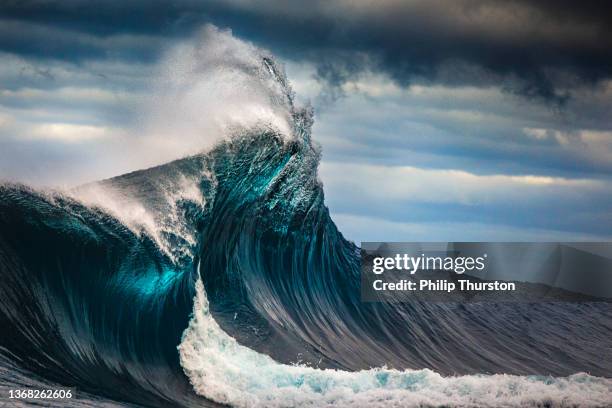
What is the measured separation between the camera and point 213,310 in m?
13.4

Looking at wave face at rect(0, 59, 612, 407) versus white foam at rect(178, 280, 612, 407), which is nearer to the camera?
wave face at rect(0, 59, 612, 407)

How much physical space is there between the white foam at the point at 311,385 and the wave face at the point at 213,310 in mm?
25

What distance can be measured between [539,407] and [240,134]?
616 cm

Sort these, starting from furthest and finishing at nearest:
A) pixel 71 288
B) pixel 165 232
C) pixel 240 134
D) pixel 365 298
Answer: pixel 365 298 < pixel 240 134 < pixel 165 232 < pixel 71 288

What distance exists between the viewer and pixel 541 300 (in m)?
21.4

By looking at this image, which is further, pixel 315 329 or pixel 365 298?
pixel 365 298

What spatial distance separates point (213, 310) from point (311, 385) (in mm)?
2330

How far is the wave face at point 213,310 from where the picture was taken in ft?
36.0

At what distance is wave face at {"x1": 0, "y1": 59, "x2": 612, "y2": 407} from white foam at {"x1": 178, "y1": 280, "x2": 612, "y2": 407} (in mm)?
25

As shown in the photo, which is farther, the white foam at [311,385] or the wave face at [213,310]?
the white foam at [311,385]

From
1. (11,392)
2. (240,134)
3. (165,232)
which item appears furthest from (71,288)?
(240,134)

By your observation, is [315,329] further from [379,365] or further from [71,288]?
[71,288]

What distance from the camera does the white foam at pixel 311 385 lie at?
11156 millimetres

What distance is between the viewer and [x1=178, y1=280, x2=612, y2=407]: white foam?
11.2m
